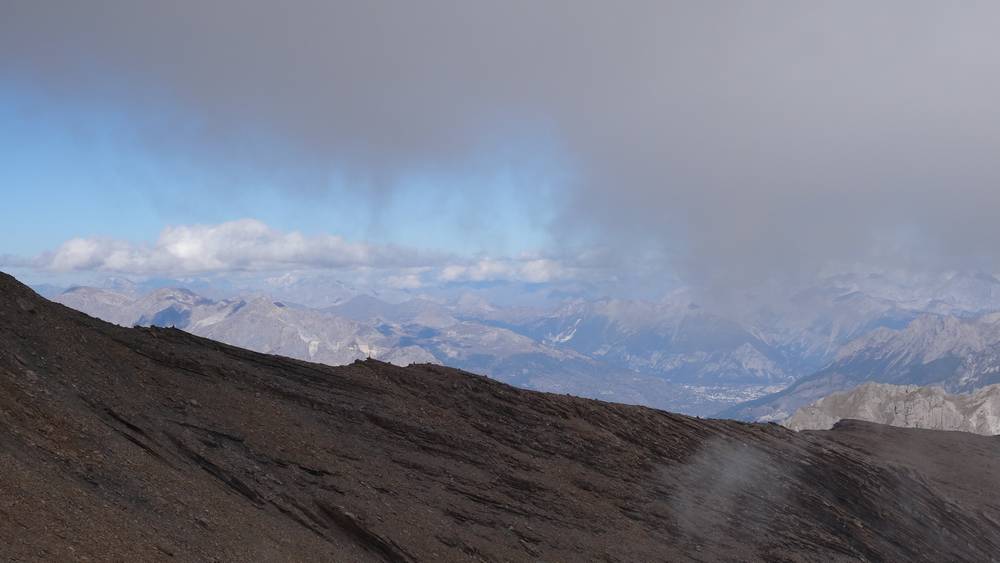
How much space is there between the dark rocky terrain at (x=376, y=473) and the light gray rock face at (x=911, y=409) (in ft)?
269

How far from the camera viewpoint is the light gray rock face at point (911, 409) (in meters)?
132

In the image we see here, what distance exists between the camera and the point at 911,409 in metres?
134

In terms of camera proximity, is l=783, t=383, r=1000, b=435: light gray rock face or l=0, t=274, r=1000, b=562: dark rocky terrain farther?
l=783, t=383, r=1000, b=435: light gray rock face

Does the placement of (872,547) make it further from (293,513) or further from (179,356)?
(179,356)

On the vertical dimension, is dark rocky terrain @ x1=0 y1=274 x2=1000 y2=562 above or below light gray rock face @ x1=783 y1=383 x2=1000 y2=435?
below

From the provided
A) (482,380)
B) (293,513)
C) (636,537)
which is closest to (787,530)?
(636,537)

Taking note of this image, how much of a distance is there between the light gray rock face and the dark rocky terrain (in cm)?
8185

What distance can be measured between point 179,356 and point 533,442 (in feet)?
66.2

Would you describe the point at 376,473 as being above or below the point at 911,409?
below

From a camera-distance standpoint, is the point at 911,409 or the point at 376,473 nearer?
the point at 376,473

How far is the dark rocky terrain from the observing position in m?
22.0

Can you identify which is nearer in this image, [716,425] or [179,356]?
[179,356]

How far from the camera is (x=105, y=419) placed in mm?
26719

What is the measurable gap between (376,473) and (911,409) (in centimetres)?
13009
